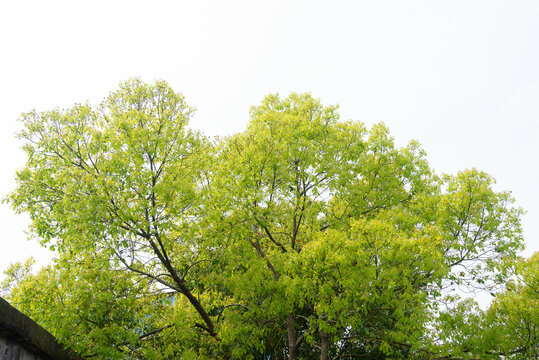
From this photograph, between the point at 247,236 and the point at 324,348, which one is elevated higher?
the point at 247,236

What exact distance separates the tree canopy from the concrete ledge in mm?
3913

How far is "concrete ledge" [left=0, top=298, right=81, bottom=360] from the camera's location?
20.8 feet

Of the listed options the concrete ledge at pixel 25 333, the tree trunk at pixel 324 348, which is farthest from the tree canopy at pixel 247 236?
the concrete ledge at pixel 25 333

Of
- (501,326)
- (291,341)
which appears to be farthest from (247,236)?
(501,326)

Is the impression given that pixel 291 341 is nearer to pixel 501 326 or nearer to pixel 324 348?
pixel 324 348

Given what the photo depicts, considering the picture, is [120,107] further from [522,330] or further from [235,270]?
[522,330]

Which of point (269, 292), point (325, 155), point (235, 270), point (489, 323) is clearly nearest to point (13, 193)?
point (235, 270)

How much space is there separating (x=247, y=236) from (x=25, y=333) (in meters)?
9.80

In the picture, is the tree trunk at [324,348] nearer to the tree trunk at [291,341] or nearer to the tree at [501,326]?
the tree trunk at [291,341]

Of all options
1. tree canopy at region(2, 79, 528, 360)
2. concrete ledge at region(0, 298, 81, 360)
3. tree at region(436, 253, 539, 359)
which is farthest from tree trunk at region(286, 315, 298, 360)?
concrete ledge at region(0, 298, 81, 360)

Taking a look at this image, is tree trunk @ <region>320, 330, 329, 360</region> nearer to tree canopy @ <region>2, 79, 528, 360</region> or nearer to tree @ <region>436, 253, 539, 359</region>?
tree canopy @ <region>2, 79, 528, 360</region>

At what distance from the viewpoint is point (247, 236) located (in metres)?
16.3

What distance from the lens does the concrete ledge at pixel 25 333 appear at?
635 centimetres

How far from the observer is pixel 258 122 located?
17469mm
